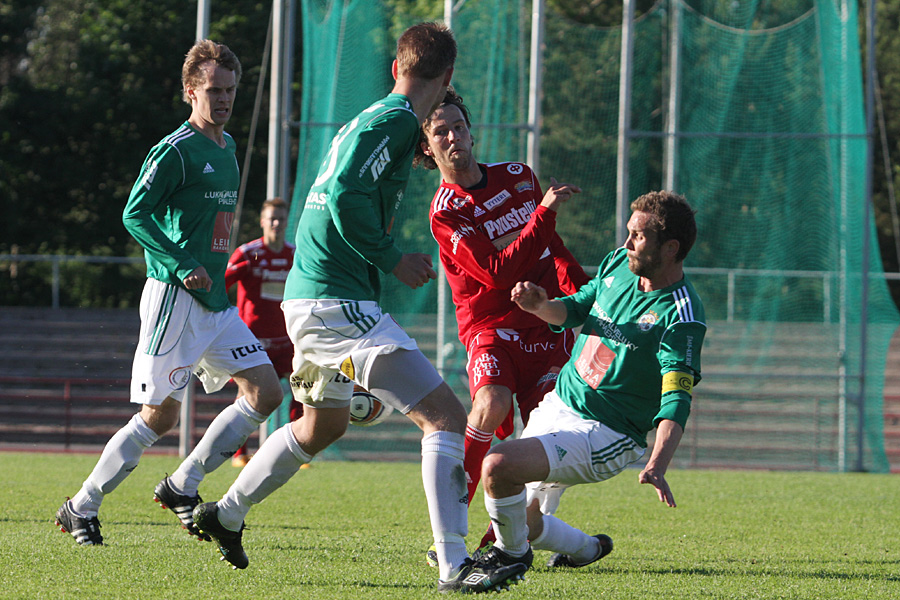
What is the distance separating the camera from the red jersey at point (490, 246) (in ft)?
16.5

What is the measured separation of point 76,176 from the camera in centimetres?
A: 2762

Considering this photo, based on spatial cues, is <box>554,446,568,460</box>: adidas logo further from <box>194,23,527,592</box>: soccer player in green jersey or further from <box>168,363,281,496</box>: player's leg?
<box>168,363,281,496</box>: player's leg

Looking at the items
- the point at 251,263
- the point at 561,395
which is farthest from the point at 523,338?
the point at 251,263

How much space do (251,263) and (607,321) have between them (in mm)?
6192

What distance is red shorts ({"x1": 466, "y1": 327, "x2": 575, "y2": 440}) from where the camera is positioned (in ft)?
17.3

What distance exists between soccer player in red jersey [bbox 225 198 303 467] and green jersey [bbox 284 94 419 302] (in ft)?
19.4

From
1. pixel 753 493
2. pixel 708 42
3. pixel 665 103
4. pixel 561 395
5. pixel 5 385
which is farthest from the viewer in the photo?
pixel 665 103

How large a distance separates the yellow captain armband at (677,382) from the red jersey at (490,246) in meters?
1.17

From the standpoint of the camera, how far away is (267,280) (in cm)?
1006

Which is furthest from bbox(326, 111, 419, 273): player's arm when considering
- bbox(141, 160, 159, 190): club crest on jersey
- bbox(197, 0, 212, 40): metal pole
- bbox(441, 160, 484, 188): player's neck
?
bbox(197, 0, 212, 40): metal pole

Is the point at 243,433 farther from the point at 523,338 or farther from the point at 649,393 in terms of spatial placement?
the point at 649,393

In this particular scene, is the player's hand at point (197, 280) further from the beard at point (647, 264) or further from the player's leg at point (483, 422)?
the beard at point (647, 264)

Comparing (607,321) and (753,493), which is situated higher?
(607,321)

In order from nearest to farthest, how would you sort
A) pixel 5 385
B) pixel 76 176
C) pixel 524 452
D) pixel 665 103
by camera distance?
pixel 524 452 < pixel 5 385 < pixel 665 103 < pixel 76 176
